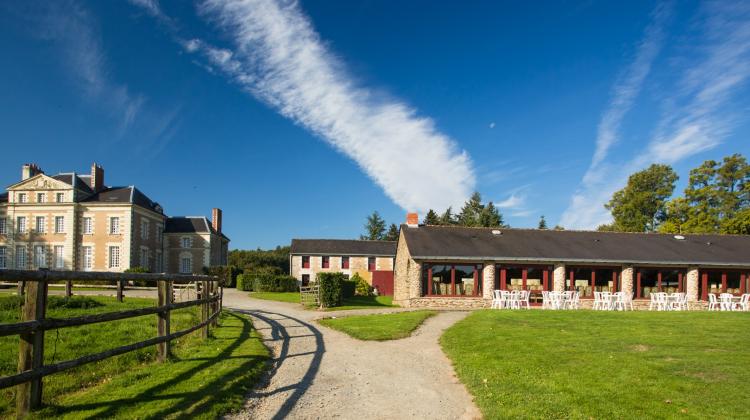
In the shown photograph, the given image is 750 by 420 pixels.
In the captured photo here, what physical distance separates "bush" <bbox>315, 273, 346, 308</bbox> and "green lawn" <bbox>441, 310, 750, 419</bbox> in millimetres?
10042

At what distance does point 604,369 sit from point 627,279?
19.8m

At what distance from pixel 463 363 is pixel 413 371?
1039 millimetres

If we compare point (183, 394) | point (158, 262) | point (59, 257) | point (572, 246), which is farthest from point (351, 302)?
point (59, 257)

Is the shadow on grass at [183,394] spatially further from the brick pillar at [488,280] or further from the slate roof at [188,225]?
the slate roof at [188,225]

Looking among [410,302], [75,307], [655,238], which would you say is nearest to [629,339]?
[410,302]

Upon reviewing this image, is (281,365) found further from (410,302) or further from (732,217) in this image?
(732,217)

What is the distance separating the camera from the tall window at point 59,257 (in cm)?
3972

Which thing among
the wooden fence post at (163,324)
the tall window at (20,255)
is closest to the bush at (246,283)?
the tall window at (20,255)

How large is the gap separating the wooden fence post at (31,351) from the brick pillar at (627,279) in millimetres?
26031

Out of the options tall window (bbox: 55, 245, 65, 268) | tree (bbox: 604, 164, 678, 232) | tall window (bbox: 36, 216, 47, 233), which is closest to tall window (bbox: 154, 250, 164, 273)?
tall window (bbox: 55, 245, 65, 268)

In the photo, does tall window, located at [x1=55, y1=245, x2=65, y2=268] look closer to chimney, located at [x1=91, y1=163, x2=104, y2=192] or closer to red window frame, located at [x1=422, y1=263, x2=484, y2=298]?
chimney, located at [x1=91, y1=163, x2=104, y2=192]

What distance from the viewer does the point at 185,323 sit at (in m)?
11.6

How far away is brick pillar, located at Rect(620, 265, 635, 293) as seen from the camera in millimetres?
24281

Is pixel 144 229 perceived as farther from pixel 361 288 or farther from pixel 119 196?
pixel 361 288
